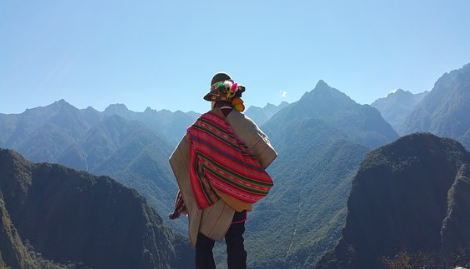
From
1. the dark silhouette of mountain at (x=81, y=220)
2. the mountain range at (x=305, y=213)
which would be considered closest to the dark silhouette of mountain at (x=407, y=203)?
the mountain range at (x=305, y=213)

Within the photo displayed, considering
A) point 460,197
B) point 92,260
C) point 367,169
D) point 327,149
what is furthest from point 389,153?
point 327,149

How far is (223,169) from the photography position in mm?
4316

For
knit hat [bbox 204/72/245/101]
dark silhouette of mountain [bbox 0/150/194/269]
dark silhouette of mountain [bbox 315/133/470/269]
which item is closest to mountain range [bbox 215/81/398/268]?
dark silhouette of mountain [bbox 315/133/470/269]

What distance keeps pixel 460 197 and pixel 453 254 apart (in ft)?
38.9

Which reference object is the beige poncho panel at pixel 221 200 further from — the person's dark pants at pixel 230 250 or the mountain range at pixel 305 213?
the mountain range at pixel 305 213

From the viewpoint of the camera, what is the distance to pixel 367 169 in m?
88.6

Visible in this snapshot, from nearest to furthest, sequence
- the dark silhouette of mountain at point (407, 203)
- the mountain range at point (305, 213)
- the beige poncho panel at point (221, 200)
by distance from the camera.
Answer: the beige poncho panel at point (221, 200)
the dark silhouette of mountain at point (407, 203)
the mountain range at point (305, 213)

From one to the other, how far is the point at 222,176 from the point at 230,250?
880 mm

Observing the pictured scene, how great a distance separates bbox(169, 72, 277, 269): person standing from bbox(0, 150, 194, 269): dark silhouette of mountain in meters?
86.8

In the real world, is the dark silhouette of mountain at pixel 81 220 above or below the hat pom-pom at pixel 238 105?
below

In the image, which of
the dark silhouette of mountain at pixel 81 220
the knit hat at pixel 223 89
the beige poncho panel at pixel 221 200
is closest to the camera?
the beige poncho panel at pixel 221 200

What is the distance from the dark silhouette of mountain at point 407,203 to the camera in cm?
6838

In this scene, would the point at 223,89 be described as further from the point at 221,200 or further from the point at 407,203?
the point at 407,203

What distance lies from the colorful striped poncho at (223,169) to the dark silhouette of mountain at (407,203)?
7160 centimetres
